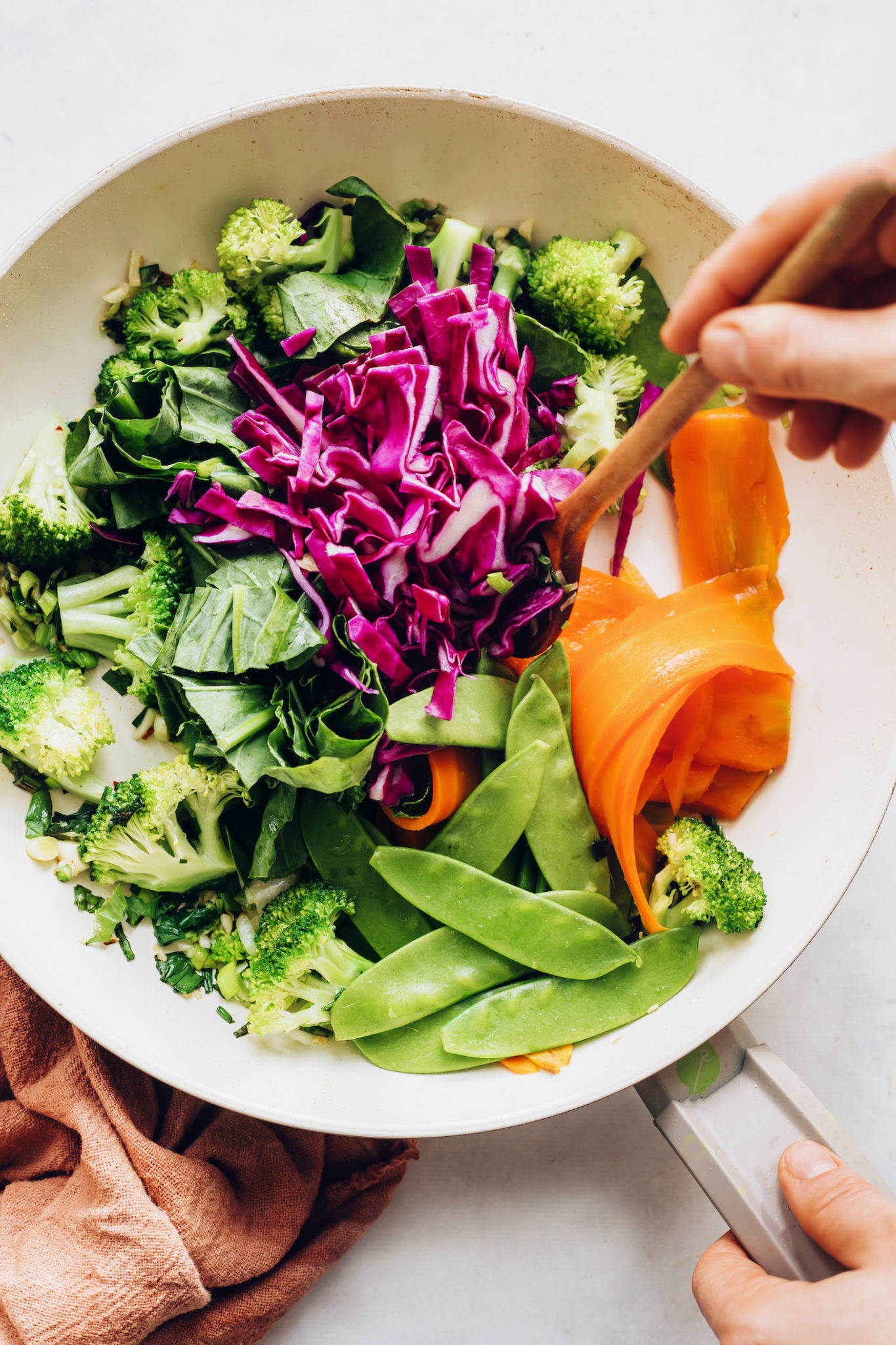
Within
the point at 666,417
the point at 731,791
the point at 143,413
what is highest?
the point at 666,417

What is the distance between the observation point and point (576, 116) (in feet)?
6.82

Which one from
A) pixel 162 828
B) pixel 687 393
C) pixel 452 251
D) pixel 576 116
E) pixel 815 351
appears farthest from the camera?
pixel 576 116

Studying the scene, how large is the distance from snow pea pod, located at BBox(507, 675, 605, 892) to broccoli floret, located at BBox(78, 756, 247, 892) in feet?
1.97

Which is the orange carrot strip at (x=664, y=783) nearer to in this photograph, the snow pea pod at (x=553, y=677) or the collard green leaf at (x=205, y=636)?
the snow pea pod at (x=553, y=677)

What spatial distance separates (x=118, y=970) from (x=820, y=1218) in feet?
4.70

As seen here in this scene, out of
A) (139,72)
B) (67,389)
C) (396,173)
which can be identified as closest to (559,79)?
(396,173)

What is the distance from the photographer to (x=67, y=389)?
1841 mm

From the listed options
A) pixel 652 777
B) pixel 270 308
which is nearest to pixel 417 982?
pixel 652 777

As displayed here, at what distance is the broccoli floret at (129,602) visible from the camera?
1744 mm

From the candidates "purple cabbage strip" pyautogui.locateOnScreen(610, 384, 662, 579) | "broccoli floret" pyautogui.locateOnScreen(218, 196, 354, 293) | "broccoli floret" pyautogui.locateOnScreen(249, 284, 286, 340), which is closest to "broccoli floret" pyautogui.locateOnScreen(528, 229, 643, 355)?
"purple cabbage strip" pyautogui.locateOnScreen(610, 384, 662, 579)

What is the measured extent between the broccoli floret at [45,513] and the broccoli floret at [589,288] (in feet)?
3.53

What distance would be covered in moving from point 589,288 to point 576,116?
0.58 metres

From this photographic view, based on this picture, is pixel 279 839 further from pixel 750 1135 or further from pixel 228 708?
pixel 750 1135

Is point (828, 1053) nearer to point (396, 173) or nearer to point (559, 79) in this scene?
point (396, 173)
